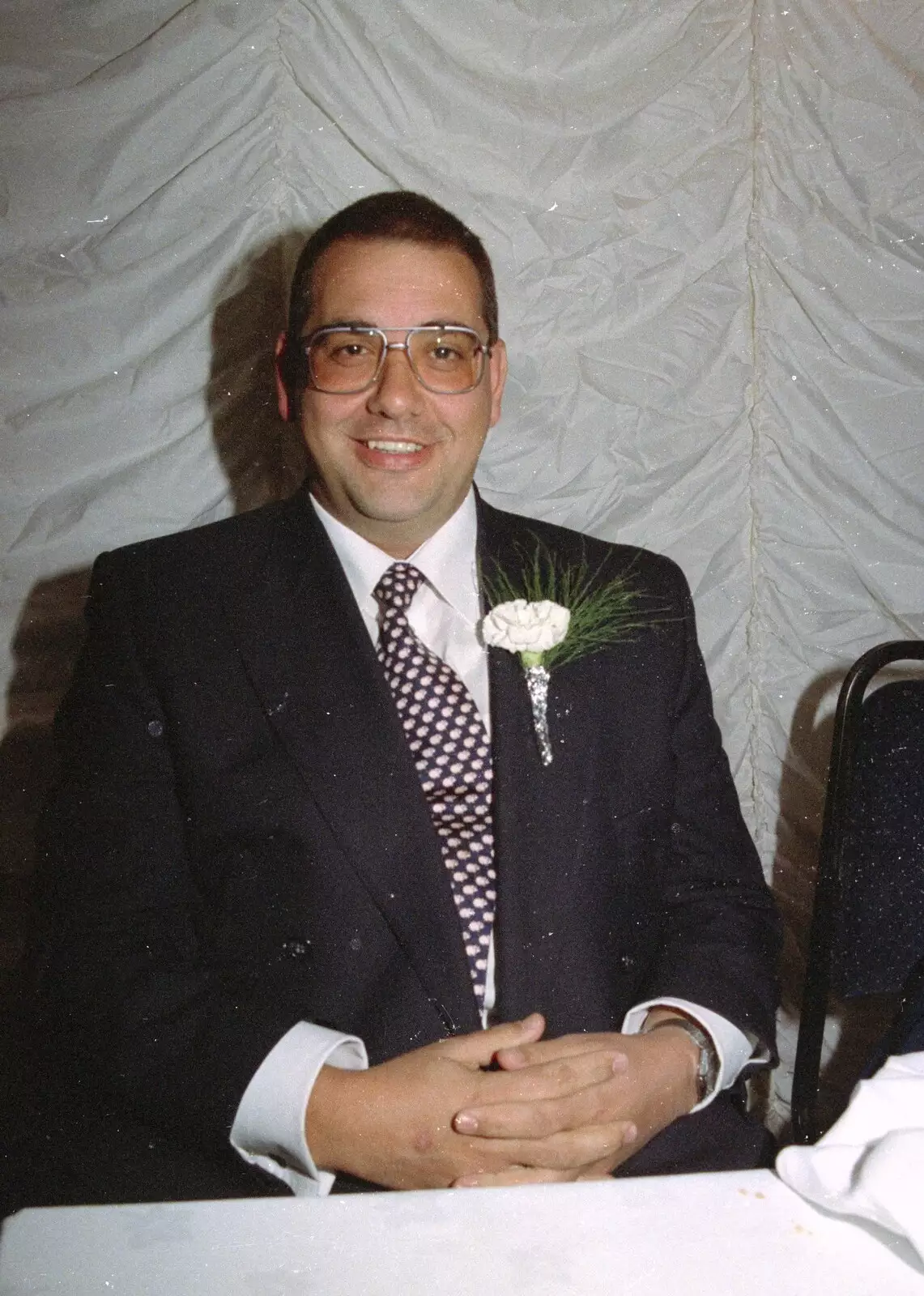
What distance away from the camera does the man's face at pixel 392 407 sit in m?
1.72

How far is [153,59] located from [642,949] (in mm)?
1904

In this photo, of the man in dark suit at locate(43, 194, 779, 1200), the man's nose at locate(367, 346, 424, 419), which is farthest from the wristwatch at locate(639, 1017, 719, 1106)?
the man's nose at locate(367, 346, 424, 419)

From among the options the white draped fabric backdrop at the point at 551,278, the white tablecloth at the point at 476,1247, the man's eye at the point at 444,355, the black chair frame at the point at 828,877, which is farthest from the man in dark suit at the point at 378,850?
the white draped fabric backdrop at the point at 551,278

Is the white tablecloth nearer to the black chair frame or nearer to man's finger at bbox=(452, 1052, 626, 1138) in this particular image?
man's finger at bbox=(452, 1052, 626, 1138)

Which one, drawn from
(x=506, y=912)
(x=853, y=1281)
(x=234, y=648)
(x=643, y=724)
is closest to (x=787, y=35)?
(x=643, y=724)

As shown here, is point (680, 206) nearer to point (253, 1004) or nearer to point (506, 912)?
point (506, 912)

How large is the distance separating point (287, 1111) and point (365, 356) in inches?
42.8

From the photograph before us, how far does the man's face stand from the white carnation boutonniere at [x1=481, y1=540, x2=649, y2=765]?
20cm

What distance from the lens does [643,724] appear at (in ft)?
5.78

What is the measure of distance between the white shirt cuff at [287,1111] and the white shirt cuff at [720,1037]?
438 millimetres

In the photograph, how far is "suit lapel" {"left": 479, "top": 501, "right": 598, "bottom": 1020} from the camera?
5.17ft

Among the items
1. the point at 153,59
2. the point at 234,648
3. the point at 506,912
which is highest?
the point at 153,59

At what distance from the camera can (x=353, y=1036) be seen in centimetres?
148

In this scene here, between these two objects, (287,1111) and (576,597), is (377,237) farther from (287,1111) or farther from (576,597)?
(287,1111)
